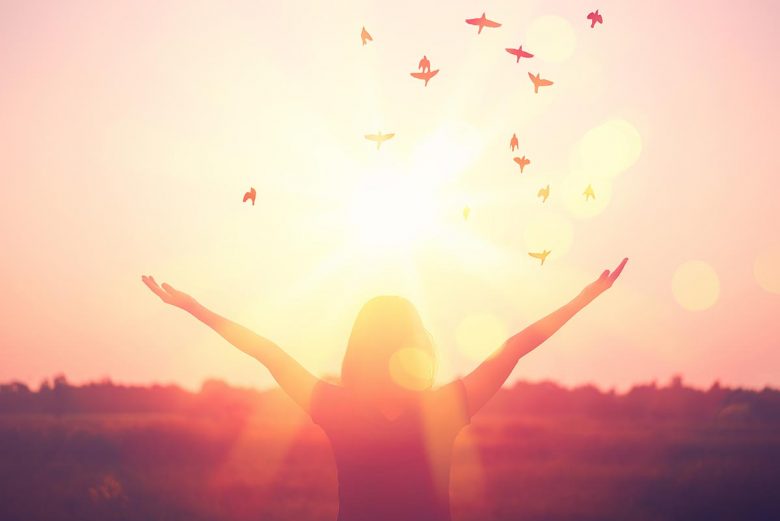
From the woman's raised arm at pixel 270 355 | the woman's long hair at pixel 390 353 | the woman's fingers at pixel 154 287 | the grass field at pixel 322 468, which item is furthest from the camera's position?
the grass field at pixel 322 468

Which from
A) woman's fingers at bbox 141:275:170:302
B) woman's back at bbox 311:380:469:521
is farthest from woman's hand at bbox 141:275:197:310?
woman's back at bbox 311:380:469:521

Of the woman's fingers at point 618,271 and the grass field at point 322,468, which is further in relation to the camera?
the grass field at point 322,468

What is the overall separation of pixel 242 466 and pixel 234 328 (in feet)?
116

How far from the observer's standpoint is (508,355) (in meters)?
5.97

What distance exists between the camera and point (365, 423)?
5602 millimetres

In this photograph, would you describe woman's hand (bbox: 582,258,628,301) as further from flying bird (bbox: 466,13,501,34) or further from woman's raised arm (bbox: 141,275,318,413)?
flying bird (bbox: 466,13,501,34)

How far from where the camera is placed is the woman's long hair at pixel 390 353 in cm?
548

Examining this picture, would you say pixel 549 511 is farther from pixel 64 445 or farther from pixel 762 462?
pixel 64 445

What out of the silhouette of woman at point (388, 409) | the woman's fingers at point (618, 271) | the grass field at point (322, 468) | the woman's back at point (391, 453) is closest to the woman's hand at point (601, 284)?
the woman's fingers at point (618, 271)

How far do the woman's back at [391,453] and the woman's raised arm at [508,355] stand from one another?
20 centimetres

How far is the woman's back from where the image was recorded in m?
5.61

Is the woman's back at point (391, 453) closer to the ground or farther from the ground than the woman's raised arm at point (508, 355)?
closer to the ground

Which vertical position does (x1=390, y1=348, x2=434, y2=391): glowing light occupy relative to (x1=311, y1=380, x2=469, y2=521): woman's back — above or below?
above

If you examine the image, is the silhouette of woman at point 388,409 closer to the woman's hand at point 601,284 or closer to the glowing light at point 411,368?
the glowing light at point 411,368
